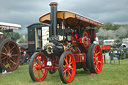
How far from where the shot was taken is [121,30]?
57.2 m

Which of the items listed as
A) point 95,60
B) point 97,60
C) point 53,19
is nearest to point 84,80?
point 95,60

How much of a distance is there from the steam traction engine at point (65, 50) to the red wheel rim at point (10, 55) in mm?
2160

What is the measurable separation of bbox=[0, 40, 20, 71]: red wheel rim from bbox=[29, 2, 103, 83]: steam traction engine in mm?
2160

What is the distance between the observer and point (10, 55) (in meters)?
8.34

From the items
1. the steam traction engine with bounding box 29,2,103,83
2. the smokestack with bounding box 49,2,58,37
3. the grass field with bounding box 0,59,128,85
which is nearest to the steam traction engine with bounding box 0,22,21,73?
the grass field with bounding box 0,59,128,85

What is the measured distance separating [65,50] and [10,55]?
3.45m

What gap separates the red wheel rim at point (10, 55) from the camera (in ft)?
26.8

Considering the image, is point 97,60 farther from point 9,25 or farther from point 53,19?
point 9,25

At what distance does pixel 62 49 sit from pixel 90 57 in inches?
51.4

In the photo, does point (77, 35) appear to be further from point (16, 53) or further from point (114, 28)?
point (114, 28)

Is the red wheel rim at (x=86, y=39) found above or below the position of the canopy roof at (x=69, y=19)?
below

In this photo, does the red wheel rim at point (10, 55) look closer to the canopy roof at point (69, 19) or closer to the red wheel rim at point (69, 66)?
the canopy roof at point (69, 19)

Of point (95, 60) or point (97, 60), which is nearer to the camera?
point (95, 60)

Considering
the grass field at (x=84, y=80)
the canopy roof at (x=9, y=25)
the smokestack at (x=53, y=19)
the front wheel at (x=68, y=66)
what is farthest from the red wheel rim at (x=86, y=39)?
the canopy roof at (x=9, y=25)
